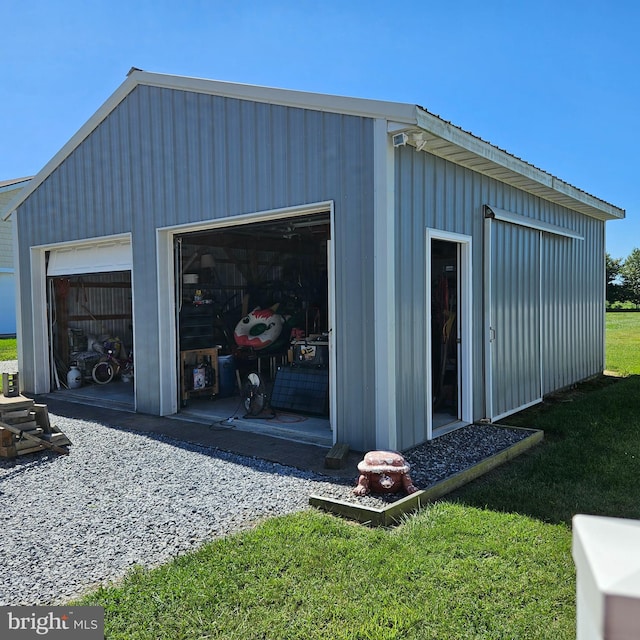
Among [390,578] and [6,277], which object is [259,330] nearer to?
[390,578]

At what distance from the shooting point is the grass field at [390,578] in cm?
230

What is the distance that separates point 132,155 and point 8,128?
6.23 meters

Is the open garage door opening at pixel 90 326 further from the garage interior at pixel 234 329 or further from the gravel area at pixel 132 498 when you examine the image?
the gravel area at pixel 132 498

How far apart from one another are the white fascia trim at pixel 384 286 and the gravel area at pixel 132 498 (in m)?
0.47

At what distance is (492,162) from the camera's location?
18.8 feet

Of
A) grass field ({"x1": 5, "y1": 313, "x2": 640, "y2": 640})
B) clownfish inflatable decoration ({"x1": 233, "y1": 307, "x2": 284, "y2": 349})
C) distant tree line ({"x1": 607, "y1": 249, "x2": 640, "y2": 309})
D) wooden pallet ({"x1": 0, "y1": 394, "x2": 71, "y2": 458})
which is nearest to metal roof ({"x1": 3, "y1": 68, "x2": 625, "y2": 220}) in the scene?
grass field ({"x1": 5, "y1": 313, "x2": 640, "y2": 640})

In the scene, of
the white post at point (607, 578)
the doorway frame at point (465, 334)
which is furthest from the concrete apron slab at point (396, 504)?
the white post at point (607, 578)

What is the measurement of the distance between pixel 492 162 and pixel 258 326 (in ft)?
15.4

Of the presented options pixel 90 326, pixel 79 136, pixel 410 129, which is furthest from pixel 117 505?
pixel 90 326

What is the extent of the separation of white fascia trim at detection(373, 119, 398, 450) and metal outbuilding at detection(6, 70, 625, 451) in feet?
0.05

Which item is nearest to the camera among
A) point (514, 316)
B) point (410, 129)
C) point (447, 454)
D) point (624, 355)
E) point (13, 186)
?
point (410, 129)

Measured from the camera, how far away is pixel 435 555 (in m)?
2.91

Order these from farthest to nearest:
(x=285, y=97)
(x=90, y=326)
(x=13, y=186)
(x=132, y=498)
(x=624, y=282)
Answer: (x=624, y=282) → (x=13, y=186) → (x=90, y=326) → (x=285, y=97) → (x=132, y=498)

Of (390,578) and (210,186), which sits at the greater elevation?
(210,186)
